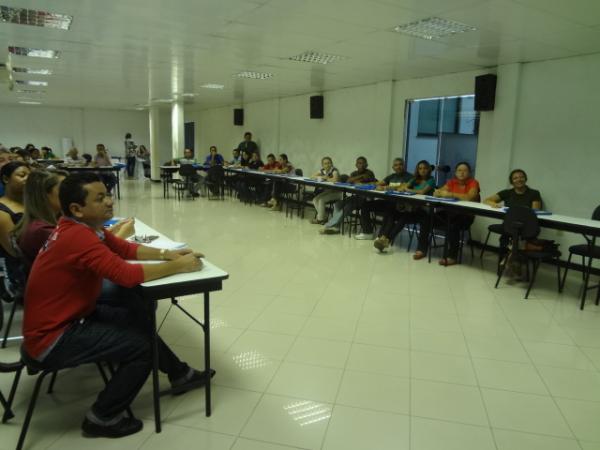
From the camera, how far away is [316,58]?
641 cm

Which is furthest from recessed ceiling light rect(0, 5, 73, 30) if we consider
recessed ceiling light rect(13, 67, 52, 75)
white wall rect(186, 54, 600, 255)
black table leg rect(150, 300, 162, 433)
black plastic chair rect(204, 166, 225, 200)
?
black plastic chair rect(204, 166, 225, 200)

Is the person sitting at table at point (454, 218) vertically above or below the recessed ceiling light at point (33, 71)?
below

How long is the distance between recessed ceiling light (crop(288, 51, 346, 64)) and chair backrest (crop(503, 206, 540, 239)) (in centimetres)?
320

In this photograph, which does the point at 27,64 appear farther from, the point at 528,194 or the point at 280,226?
the point at 528,194

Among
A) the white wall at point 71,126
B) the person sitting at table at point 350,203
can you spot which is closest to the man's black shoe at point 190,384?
the person sitting at table at point 350,203

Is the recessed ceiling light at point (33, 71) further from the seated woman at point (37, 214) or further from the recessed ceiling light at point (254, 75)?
the seated woman at point (37, 214)

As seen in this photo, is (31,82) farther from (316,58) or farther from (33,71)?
(316,58)

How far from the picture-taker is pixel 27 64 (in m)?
7.58

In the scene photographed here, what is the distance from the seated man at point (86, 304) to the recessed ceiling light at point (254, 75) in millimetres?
6287

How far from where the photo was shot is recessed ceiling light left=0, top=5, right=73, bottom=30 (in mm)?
4441

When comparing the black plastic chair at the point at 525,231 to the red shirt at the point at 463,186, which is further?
the red shirt at the point at 463,186

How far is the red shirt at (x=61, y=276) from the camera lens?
1.93 metres

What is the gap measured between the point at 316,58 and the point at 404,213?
2581 mm

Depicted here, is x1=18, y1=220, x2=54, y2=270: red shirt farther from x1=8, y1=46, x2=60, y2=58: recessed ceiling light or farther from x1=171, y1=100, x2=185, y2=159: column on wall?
x1=171, y1=100, x2=185, y2=159: column on wall
